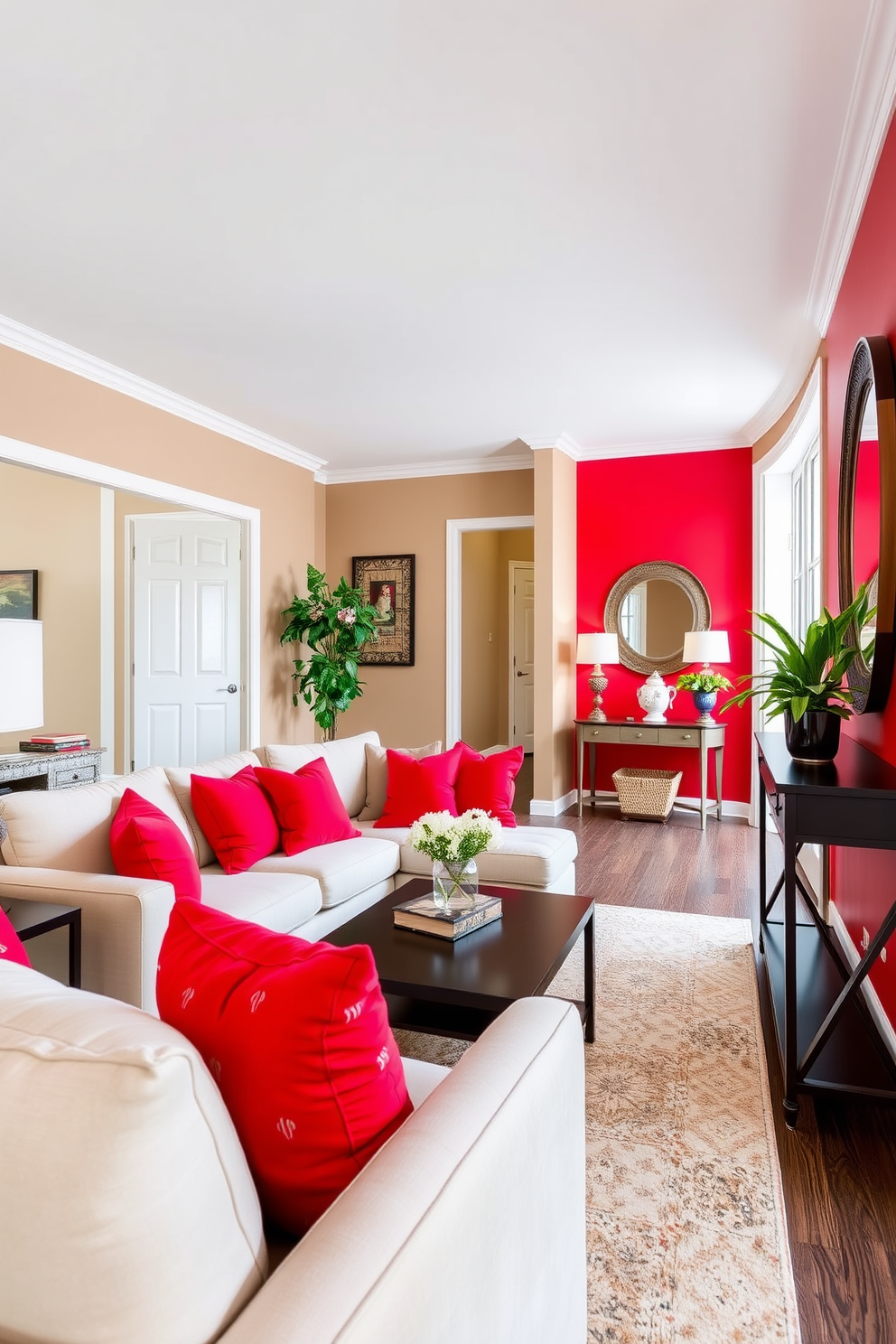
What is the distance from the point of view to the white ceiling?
2.19 m

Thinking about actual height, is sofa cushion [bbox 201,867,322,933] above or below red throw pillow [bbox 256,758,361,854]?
below

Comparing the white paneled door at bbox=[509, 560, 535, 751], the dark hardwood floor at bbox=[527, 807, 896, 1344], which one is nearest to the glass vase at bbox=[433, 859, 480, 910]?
the dark hardwood floor at bbox=[527, 807, 896, 1344]

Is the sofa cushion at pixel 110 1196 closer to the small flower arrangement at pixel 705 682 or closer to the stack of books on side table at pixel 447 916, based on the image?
the stack of books on side table at pixel 447 916

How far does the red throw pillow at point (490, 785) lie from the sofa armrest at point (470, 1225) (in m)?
2.48

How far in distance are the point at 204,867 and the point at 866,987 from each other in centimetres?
233

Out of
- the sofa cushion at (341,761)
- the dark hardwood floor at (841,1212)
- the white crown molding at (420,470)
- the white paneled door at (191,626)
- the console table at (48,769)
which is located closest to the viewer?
the dark hardwood floor at (841,1212)

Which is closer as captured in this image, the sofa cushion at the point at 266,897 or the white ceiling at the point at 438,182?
the white ceiling at the point at 438,182

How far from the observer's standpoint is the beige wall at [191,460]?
428cm

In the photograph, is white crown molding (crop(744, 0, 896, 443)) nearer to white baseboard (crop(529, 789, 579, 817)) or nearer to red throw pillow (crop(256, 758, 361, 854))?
red throw pillow (crop(256, 758, 361, 854))

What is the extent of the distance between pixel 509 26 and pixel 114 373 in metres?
3.23

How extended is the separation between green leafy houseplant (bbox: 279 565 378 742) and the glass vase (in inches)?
157

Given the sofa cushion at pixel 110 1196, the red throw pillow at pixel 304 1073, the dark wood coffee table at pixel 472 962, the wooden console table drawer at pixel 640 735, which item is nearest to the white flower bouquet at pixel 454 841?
the dark wood coffee table at pixel 472 962

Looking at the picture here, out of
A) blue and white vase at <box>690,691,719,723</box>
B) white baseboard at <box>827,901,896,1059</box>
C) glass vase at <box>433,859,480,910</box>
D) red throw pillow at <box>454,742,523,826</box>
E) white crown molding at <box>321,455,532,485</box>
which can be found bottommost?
white baseboard at <box>827,901,896,1059</box>

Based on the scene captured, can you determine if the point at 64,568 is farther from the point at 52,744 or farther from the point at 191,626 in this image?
the point at 52,744
